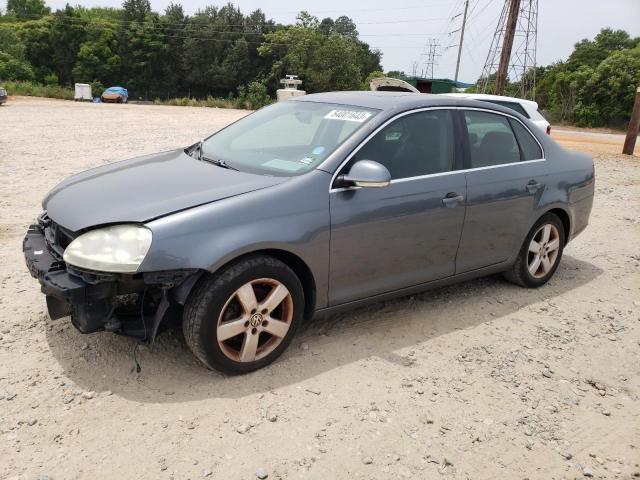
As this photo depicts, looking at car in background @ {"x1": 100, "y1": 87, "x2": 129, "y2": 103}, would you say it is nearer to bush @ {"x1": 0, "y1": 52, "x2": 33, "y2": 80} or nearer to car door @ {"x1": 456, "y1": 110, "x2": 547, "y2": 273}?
bush @ {"x1": 0, "y1": 52, "x2": 33, "y2": 80}

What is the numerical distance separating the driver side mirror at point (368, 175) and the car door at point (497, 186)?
1.03 m

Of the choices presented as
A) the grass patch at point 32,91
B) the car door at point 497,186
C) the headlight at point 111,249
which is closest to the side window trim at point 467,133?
the car door at point 497,186

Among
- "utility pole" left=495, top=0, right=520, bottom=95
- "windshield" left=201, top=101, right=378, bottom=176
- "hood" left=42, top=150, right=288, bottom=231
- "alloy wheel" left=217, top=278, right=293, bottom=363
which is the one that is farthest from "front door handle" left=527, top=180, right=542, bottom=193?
"utility pole" left=495, top=0, right=520, bottom=95

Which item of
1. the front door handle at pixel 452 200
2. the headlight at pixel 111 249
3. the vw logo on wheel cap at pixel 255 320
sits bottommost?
the vw logo on wheel cap at pixel 255 320

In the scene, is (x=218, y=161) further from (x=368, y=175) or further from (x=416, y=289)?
(x=416, y=289)

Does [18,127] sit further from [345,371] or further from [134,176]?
[345,371]

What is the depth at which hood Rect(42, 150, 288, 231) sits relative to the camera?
308cm

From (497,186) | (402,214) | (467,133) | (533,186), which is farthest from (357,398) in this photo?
(533,186)

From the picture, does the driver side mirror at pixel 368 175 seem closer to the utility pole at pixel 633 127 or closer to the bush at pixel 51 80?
the utility pole at pixel 633 127

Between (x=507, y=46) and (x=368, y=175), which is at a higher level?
(x=507, y=46)

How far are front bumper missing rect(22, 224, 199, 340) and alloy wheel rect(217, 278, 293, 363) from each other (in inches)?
11.4

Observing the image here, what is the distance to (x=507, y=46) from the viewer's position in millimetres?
23828

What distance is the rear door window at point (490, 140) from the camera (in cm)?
429

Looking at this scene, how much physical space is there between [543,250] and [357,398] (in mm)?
2650
